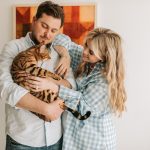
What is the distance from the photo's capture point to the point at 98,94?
1.55 meters

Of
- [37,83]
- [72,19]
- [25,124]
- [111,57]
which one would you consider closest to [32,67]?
[37,83]

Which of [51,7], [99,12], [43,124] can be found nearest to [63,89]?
[43,124]

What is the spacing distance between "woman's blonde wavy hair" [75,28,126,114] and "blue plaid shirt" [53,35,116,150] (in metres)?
0.04

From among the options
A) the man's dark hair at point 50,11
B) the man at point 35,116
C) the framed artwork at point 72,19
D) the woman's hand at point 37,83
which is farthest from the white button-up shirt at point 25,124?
the framed artwork at point 72,19

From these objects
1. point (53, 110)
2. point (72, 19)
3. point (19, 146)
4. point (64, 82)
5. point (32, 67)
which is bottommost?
point (19, 146)

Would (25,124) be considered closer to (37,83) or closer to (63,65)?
(37,83)

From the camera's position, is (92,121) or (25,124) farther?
(92,121)

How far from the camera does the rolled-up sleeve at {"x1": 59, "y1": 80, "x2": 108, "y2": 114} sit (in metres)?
1.49

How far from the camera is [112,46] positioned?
159 centimetres

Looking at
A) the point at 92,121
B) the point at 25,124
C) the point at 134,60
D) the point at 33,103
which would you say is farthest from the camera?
the point at 134,60

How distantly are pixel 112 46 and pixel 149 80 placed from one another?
2.68 feet

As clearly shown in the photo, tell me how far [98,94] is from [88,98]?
0.20ft

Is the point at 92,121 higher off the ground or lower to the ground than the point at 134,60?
lower

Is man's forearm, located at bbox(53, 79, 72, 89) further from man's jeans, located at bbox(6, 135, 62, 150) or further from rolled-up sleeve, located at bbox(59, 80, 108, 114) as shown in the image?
man's jeans, located at bbox(6, 135, 62, 150)
